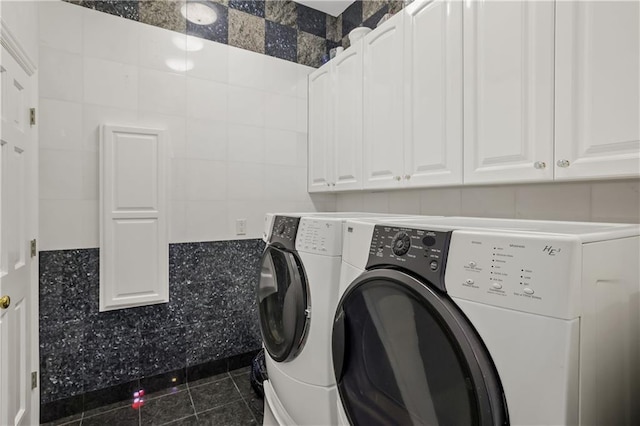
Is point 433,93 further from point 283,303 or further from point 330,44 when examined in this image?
point 330,44

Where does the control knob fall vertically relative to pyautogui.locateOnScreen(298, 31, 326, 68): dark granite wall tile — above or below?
below

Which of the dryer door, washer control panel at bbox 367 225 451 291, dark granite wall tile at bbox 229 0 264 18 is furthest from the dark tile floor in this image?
dark granite wall tile at bbox 229 0 264 18

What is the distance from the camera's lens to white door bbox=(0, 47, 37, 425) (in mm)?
1304

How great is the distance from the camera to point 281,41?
2523 mm

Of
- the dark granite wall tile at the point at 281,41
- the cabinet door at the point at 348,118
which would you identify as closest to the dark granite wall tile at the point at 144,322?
the cabinet door at the point at 348,118

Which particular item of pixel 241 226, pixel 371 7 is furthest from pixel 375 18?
pixel 241 226

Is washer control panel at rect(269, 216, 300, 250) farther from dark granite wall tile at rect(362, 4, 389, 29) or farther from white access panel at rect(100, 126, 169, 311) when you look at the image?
dark granite wall tile at rect(362, 4, 389, 29)

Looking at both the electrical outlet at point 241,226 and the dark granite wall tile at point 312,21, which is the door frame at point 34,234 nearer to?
the electrical outlet at point 241,226

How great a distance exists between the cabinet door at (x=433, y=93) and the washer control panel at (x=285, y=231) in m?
0.69

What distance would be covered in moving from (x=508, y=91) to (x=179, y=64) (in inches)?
76.8

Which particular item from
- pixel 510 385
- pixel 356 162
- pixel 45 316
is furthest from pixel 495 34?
pixel 45 316

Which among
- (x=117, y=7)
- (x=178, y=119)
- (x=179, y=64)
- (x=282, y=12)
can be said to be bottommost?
(x=178, y=119)

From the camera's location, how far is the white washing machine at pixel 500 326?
22.0 inches

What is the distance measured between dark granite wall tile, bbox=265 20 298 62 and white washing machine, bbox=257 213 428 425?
1.61 meters
